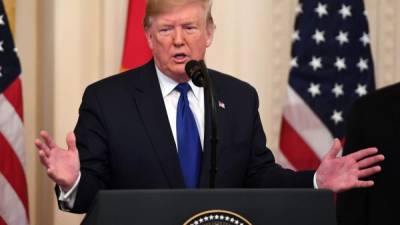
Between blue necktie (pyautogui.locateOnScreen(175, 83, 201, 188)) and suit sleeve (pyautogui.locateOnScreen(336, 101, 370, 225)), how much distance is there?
2.58ft

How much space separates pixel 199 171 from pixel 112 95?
17.9 inches

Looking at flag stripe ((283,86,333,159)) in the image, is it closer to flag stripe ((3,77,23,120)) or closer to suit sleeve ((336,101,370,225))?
suit sleeve ((336,101,370,225))

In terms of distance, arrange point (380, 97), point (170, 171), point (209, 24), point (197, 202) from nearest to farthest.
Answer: point (197, 202) → point (170, 171) → point (209, 24) → point (380, 97)

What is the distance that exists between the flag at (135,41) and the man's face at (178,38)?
141 cm

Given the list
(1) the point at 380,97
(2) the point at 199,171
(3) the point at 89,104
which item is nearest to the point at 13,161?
(3) the point at 89,104

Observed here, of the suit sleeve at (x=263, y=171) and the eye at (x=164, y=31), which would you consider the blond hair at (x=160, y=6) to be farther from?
the suit sleeve at (x=263, y=171)

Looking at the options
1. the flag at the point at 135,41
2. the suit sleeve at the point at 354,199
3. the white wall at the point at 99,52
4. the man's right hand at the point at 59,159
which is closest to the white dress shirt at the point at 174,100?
the man's right hand at the point at 59,159

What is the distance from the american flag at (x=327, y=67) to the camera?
15.0 feet

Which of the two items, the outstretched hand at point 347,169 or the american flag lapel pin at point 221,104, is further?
the american flag lapel pin at point 221,104

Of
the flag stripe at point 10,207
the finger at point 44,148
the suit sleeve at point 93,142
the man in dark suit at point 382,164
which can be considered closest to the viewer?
the finger at point 44,148

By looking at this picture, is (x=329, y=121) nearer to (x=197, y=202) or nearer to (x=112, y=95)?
(x=112, y=95)

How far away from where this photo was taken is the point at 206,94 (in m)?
2.44

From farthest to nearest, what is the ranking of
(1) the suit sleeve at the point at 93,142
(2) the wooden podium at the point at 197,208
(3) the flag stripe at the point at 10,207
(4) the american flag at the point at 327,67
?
(4) the american flag at the point at 327,67, (3) the flag stripe at the point at 10,207, (1) the suit sleeve at the point at 93,142, (2) the wooden podium at the point at 197,208

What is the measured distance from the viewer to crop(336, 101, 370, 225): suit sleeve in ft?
10.6
